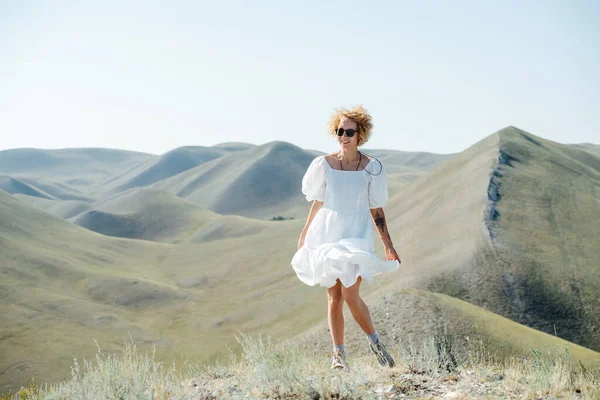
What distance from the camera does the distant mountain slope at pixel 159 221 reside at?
90.9m

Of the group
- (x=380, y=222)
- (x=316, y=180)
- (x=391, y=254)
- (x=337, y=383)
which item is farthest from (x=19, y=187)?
(x=337, y=383)

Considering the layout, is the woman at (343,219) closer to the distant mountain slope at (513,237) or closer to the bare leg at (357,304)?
the bare leg at (357,304)

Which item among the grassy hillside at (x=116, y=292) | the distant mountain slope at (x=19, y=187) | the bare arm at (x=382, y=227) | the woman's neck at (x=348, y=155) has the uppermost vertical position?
the woman's neck at (x=348, y=155)

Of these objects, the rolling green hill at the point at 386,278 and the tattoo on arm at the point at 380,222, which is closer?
the tattoo on arm at the point at 380,222

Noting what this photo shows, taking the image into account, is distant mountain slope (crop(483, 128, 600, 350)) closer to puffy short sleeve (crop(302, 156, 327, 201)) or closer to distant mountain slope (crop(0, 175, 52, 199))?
puffy short sleeve (crop(302, 156, 327, 201))

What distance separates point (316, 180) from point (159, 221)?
101393mm

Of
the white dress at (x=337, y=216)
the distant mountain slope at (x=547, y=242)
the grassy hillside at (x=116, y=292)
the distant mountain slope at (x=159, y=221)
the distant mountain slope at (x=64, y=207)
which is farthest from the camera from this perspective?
the distant mountain slope at (x=64, y=207)

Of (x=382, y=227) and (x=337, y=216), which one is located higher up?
(x=337, y=216)

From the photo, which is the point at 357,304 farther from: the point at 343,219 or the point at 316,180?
the point at 316,180

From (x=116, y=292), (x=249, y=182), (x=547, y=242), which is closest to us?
(x=547, y=242)

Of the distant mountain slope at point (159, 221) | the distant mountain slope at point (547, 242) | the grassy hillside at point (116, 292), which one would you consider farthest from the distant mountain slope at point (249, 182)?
the distant mountain slope at point (547, 242)

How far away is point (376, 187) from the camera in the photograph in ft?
21.4

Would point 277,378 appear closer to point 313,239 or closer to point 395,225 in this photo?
point 313,239

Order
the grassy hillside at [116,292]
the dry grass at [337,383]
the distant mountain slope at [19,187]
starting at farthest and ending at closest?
the distant mountain slope at [19,187], the grassy hillside at [116,292], the dry grass at [337,383]
